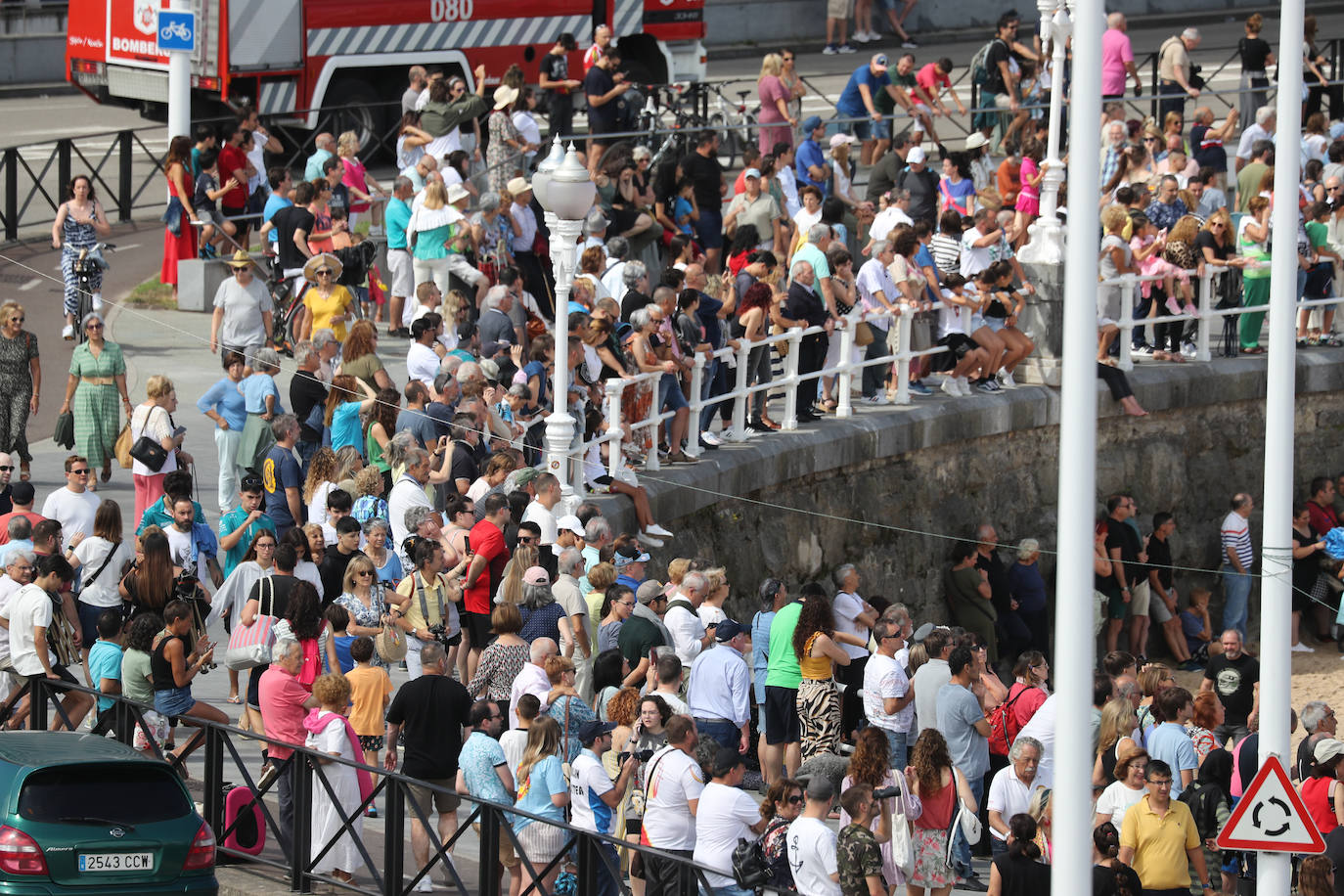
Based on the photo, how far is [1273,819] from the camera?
982 cm

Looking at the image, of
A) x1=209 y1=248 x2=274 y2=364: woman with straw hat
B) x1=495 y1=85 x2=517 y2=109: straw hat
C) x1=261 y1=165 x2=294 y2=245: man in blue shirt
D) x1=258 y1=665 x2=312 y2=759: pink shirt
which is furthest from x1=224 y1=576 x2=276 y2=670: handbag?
x1=495 y1=85 x2=517 y2=109: straw hat

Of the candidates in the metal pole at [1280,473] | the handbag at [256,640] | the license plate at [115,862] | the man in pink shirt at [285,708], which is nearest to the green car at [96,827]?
the license plate at [115,862]

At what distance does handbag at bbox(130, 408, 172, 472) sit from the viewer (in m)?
14.3

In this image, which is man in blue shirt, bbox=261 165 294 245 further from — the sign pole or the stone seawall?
the stone seawall

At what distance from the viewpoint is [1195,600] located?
2077 cm

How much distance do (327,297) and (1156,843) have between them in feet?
27.9

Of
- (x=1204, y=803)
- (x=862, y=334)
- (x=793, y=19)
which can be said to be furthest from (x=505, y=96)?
(x=793, y=19)

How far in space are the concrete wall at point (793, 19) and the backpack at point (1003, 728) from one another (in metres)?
24.5

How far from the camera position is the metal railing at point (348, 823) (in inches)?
→ 395

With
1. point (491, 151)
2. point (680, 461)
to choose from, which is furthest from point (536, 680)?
point (491, 151)

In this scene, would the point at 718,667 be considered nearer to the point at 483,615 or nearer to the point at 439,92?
the point at 483,615

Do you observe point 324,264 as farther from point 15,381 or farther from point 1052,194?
point 1052,194

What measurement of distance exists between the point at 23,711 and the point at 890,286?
9002mm

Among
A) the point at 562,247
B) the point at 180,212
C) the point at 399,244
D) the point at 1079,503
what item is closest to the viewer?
the point at 1079,503
